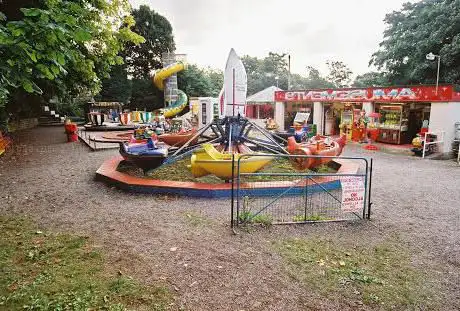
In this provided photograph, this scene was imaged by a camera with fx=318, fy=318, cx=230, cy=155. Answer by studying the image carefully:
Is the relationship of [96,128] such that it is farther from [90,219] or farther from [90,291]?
[90,291]

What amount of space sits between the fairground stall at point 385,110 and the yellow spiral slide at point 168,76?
1415 cm

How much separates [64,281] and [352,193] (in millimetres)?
4919

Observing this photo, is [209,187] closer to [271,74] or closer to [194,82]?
Answer: [194,82]

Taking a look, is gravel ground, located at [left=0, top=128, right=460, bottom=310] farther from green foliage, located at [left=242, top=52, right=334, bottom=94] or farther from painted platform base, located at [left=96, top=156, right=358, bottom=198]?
green foliage, located at [left=242, top=52, right=334, bottom=94]

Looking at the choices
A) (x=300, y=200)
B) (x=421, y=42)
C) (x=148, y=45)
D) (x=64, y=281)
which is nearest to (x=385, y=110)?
(x=421, y=42)

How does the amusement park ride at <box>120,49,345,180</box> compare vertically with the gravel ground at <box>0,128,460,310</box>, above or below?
above

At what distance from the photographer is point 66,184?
870cm

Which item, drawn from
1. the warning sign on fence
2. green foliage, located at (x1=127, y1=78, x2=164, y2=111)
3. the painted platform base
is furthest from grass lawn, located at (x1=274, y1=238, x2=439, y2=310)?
green foliage, located at (x1=127, y1=78, x2=164, y2=111)

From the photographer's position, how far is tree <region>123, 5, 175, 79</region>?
135 feet

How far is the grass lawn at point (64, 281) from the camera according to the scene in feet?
11.5

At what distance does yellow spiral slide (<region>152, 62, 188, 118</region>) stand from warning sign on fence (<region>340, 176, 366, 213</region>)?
2954 cm

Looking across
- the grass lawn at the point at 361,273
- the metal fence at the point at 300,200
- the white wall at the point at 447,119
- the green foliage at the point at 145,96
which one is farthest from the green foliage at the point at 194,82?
the grass lawn at the point at 361,273

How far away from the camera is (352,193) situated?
6035mm

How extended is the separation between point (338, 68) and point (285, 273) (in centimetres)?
5379
